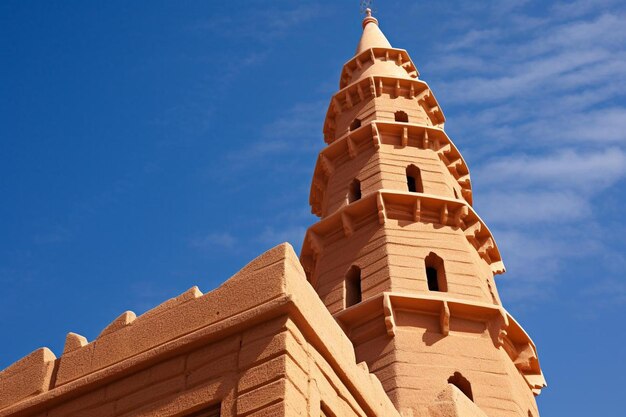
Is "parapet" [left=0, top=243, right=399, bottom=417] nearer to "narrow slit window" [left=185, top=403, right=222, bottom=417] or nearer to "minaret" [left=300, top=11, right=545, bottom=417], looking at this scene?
"narrow slit window" [left=185, top=403, right=222, bottom=417]

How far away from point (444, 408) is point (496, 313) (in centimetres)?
794

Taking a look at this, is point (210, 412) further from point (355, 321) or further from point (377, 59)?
point (377, 59)

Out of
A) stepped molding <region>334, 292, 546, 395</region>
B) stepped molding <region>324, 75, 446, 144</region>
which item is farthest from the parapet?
stepped molding <region>324, 75, 446, 144</region>

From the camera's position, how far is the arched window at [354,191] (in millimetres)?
23672

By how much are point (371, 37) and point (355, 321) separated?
1439 centimetres

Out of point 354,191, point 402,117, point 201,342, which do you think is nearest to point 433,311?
point 354,191

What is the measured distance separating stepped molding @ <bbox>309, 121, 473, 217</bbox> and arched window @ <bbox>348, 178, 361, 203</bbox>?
1.16m

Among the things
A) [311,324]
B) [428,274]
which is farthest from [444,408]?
[428,274]

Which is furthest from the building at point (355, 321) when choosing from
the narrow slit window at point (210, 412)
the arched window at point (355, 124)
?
the arched window at point (355, 124)

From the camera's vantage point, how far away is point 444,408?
12.0m

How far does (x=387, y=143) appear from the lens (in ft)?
81.3

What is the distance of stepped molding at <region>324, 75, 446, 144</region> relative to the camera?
89.6ft

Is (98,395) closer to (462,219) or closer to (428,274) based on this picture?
(428,274)

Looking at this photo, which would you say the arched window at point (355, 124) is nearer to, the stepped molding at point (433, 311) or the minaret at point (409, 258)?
the minaret at point (409, 258)
